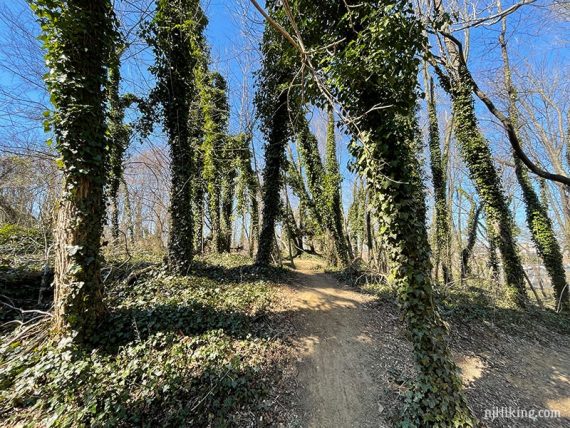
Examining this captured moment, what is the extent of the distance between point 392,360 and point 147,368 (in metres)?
4.51

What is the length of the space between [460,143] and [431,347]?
24.5ft

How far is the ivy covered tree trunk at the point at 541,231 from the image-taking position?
30.9ft

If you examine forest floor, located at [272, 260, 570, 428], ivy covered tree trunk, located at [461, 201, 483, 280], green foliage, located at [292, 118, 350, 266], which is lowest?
forest floor, located at [272, 260, 570, 428]

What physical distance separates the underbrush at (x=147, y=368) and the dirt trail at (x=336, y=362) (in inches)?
28.9

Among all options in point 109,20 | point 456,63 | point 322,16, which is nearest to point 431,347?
point 322,16

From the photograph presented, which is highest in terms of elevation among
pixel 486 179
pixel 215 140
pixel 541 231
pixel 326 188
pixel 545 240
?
pixel 215 140

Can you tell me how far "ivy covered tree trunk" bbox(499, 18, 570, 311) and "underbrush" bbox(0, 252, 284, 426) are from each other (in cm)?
1089

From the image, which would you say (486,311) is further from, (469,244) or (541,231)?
(469,244)

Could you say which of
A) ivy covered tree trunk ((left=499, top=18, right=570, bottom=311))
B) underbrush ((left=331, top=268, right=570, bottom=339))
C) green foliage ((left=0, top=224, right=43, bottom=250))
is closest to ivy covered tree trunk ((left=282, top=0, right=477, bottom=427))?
underbrush ((left=331, top=268, right=570, bottom=339))

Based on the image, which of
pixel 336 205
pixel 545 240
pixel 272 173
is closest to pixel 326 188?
pixel 336 205

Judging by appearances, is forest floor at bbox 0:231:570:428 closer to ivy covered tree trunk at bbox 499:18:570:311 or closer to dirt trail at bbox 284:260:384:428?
dirt trail at bbox 284:260:384:428

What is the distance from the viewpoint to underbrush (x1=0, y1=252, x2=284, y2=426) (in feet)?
11.0

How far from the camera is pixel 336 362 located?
514 centimetres

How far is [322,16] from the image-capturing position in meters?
4.64
